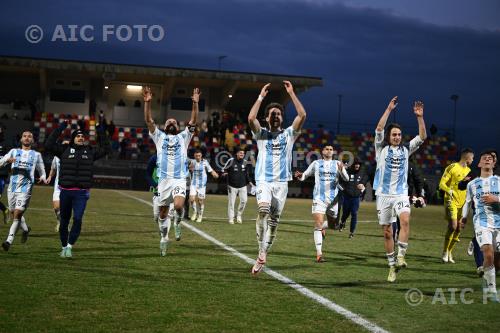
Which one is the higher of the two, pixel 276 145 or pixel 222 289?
pixel 276 145

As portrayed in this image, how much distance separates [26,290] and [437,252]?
9944 millimetres

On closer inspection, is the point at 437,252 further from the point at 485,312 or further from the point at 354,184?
the point at 485,312

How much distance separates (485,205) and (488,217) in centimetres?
17

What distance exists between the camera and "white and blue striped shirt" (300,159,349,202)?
1334 centimetres

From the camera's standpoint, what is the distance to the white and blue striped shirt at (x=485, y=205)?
8.80 m

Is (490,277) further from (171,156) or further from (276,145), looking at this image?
(171,156)

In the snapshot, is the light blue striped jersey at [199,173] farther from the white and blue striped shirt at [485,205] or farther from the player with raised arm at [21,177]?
the white and blue striped shirt at [485,205]

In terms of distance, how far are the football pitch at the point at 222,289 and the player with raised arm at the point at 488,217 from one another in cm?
36

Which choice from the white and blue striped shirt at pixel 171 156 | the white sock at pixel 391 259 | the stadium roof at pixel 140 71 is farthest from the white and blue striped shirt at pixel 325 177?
the stadium roof at pixel 140 71

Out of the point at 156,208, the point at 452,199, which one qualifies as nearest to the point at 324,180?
the point at 452,199

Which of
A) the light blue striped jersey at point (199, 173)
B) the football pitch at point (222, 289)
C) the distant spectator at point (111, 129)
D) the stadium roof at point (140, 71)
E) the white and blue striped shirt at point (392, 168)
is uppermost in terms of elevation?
the stadium roof at point (140, 71)

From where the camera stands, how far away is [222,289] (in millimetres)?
8477

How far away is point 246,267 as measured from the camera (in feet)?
35.0

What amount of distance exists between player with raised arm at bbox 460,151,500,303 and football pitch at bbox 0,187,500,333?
1.19 ft
